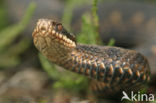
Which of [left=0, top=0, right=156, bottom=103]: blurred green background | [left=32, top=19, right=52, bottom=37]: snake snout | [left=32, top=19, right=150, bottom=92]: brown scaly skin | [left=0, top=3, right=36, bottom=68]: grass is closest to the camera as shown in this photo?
[left=32, top=19, right=52, bottom=37]: snake snout

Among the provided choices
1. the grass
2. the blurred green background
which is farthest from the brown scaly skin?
the grass

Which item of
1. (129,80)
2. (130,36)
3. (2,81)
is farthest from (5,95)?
(130,36)

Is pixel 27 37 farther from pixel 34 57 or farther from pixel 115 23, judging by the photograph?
pixel 115 23

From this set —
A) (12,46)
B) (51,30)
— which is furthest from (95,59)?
(12,46)

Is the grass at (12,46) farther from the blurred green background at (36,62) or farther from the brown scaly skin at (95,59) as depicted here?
the brown scaly skin at (95,59)

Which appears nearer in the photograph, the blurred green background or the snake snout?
the snake snout

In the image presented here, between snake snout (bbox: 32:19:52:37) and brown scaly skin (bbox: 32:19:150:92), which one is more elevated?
snake snout (bbox: 32:19:52:37)

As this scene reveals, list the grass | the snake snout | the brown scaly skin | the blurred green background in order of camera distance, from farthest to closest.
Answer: the grass < the blurred green background < the brown scaly skin < the snake snout

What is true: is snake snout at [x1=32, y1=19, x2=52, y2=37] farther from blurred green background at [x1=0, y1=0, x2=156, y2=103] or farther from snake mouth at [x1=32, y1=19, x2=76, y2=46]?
blurred green background at [x1=0, y1=0, x2=156, y2=103]
